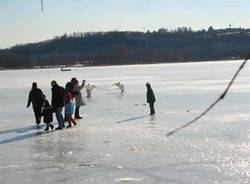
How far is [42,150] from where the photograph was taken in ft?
33.2

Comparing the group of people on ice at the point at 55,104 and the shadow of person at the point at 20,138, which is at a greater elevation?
the group of people on ice at the point at 55,104

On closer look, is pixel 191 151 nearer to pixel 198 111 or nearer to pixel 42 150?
pixel 42 150

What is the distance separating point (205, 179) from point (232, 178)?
0.33m

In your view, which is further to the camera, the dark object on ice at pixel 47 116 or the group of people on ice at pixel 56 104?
the group of people on ice at pixel 56 104

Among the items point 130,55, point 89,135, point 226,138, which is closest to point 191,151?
point 226,138

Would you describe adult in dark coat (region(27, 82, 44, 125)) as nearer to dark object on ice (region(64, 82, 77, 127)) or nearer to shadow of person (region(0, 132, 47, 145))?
dark object on ice (region(64, 82, 77, 127))

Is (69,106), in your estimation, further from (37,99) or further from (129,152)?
(129,152)

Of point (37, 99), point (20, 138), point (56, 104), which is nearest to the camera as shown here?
point (20, 138)

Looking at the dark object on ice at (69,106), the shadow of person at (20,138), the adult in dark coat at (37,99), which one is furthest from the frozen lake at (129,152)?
the adult in dark coat at (37,99)

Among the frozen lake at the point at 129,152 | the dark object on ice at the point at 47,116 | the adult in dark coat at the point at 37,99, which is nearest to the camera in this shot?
the frozen lake at the point at 129,152

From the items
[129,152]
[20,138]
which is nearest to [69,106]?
[20,138]

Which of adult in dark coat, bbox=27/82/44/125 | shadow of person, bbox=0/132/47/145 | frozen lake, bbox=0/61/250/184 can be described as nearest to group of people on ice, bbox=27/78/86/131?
adult in dark coat, bbox=27/82/44/125

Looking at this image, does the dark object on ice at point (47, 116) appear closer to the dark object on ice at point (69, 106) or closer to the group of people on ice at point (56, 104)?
the group of people on ice at point (56, 104)

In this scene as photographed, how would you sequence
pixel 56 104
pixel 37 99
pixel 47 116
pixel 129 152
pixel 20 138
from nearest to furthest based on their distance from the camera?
pixel 129 152 < pixel 20 138 < pixel 47 116 < pixel 56 104 < pixel 37 99
